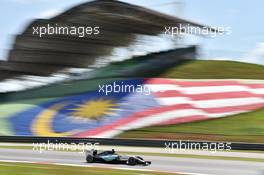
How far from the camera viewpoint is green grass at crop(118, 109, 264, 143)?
27.4 m

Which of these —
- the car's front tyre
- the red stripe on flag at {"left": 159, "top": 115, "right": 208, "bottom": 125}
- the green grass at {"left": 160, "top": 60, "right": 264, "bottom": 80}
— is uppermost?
the green grass at {"left": 160, "top": 60, "right": 264, "bottom": 80}

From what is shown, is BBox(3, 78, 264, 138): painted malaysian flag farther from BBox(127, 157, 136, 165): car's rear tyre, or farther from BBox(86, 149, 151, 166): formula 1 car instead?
BBox(127, 157, 136, 165): car's rear tyre

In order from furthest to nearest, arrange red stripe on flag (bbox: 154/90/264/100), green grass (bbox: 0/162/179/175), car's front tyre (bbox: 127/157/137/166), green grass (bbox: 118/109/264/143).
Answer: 1. red stripe on flag (bbox: 154/90/264/100)
2. green grass (bbox: 118/109/264/143)
3. car's front tyre (bbox: 127/157/137/166)
4. green grass (bbox: 0/162/179/175)

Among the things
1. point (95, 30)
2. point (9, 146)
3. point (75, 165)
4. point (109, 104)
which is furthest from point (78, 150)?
point (95, 30)

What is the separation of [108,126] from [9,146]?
6411mm

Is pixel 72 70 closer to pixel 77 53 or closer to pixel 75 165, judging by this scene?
pixel 77 53

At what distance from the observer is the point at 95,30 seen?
107ft

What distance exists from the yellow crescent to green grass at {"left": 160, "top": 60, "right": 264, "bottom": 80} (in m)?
6.78

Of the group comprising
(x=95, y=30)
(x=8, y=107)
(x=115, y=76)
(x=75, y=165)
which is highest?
(x=95, y=30)

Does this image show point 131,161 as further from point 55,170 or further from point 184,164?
point 55,170

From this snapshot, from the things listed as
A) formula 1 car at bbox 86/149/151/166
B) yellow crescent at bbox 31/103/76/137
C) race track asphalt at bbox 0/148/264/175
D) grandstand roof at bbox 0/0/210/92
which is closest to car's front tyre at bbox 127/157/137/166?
formula 1 car at bbox 86/149/151/166

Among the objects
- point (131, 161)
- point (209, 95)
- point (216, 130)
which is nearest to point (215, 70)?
point (209, 95)

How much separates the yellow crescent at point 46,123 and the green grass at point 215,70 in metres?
6.78

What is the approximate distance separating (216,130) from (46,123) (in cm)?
956
